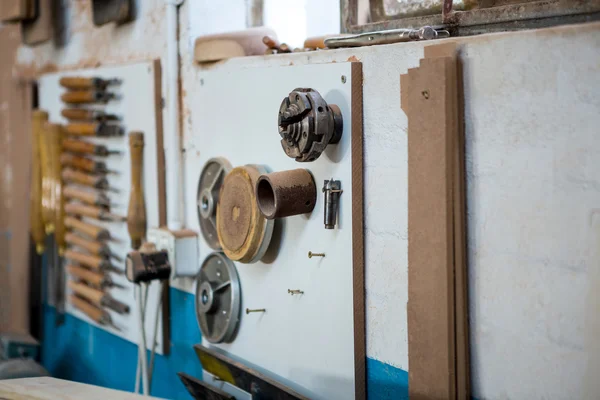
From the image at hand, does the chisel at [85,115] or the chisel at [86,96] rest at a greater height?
the chisel at [86,96]

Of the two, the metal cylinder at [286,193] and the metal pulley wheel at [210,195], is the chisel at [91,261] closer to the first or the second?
the metal pulley wheel at [210,195]

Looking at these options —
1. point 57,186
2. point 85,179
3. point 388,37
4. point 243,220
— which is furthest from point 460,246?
point 57,186

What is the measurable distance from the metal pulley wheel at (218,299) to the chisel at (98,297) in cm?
51

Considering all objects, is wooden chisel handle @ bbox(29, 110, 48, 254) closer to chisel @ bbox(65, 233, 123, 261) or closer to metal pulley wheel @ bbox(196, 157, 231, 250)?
chisel @ bbox(65, 233, 123, 261)

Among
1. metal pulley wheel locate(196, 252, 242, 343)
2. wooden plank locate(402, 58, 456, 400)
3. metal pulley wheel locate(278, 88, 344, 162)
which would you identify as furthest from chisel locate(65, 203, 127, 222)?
wooden plank locate(402, 58, 456, 400)

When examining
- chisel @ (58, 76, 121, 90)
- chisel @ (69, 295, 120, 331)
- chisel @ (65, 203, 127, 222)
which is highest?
chisel @ (58, 76, 121, 90)

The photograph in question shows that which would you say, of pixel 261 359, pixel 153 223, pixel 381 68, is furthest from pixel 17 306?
pixel 381 68

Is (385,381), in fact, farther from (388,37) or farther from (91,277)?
(91,277)

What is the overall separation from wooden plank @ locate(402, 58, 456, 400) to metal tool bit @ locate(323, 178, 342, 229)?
0.18 meters

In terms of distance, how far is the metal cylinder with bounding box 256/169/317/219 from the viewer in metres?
1.29

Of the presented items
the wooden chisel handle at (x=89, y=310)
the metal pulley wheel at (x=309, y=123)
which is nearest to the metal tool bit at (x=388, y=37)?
the metal pulley wheel at (x=309, y=123)

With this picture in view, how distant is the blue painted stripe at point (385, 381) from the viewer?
1.22 meters

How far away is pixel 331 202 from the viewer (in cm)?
129

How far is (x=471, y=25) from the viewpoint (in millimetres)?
1193
